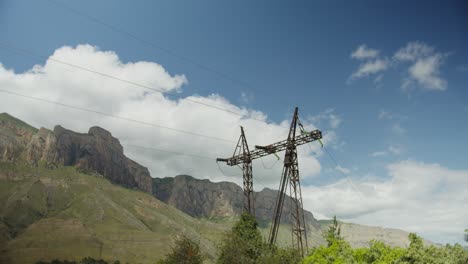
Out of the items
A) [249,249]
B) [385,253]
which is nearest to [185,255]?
[249,249]

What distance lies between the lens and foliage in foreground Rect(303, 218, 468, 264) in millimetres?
21812

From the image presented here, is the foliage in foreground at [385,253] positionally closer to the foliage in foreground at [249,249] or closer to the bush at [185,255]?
the foliage in foreground at [249,249]

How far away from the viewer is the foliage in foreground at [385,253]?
21.8m

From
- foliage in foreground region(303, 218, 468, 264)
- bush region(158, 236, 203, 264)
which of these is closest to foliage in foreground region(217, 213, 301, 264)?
bush region(158, 236, 203, 264)

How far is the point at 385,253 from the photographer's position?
25.0 meters

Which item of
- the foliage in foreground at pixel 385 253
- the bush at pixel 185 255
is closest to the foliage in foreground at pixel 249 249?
the bush at pixel 185 255

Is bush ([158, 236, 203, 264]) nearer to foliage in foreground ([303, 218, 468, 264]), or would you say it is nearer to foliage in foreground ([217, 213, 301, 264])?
foliage in foreground ([217, 213, 301, 264])

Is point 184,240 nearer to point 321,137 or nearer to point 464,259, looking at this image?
point 321,137

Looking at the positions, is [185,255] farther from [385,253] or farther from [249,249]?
[385,253]

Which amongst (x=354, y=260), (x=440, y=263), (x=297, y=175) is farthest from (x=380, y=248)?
(x=297, y=175)

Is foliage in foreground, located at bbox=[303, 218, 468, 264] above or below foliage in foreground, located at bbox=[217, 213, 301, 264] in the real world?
above

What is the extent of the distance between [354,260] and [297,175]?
10505 mm

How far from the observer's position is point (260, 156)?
40156 millimetres

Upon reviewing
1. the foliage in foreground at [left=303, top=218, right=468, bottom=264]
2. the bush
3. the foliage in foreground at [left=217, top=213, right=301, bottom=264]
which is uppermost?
the foliage in foreground at [left=303, top=218, right=468, bottom=264]
